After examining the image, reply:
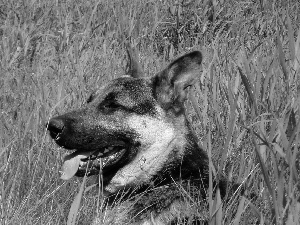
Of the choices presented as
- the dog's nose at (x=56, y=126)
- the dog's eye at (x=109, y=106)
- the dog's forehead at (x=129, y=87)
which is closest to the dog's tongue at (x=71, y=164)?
the dog's nose at (x=56, y=126)

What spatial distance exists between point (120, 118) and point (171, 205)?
92 centimetres

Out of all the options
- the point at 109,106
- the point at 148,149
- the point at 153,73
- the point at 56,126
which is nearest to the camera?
the point at 56,126

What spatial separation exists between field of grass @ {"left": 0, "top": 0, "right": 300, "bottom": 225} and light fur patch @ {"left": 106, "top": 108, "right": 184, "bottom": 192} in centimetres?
27

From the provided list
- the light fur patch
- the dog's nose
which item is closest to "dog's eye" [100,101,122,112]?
the light fur patch

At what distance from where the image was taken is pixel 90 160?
4.07 metres

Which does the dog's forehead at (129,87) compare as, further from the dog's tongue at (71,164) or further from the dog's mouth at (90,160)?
the dog's tongue at (71,164)

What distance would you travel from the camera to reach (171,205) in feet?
11.6

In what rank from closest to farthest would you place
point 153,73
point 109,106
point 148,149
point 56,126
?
point 56,126 < point 148,149 < point 109,106 < point 153,73

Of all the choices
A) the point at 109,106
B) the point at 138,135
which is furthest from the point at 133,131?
the point at 109,106

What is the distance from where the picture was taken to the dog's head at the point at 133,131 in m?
4.03

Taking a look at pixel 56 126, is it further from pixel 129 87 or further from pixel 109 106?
pixel 129 87

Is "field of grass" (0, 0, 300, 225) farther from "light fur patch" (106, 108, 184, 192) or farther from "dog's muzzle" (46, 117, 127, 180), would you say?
"light fur patch" (106, 108, 184, 192)

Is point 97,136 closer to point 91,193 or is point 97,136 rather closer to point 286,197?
point 91,193

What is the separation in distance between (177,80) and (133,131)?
48cm
